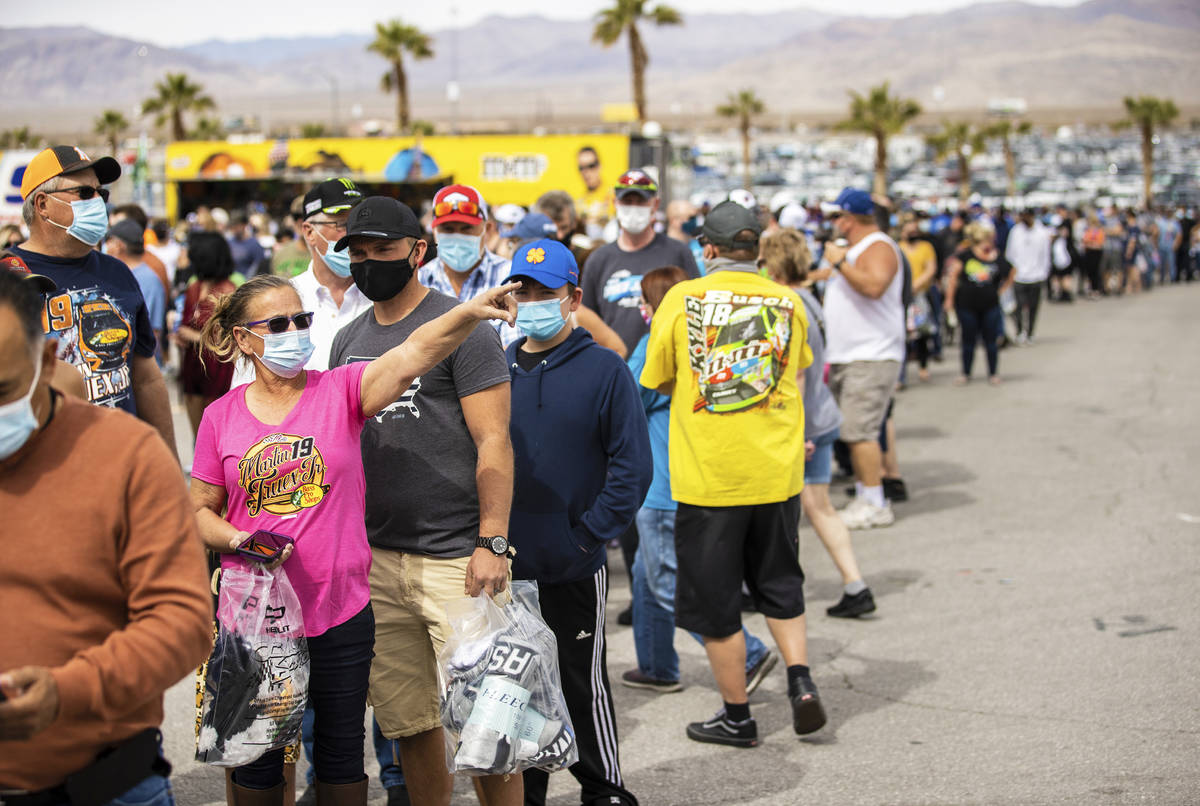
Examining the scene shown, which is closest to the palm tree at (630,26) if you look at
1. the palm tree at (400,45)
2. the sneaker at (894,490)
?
the palm tree at (400,45)

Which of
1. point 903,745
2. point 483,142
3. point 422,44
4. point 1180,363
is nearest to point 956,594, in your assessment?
point 903,745

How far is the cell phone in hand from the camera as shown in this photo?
310 centimetres

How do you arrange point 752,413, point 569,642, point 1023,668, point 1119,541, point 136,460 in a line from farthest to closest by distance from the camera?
point 1119,541
point 1023,668
point 752,413
point 569,642
point 136,460

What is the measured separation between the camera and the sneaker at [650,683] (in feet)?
17.9

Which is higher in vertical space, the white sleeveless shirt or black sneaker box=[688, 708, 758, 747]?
the white sleeveless shirt

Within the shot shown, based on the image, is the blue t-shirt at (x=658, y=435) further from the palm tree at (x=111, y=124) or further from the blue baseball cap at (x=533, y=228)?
the palm tree at (x=111, y=124)

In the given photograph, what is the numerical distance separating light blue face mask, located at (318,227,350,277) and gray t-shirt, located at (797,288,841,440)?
208 cm

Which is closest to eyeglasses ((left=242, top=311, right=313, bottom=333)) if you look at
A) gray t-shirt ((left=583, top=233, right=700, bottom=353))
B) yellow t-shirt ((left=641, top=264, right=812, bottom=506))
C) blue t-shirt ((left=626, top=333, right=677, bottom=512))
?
yellow t-shirt ((left=641, top=264, right=812, bottom=506))

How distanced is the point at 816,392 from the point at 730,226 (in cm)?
133

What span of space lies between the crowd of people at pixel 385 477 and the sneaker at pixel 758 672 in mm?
14

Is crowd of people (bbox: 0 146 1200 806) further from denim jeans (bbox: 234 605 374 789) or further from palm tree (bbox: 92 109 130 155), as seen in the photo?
palm tree (bbox: 92 109 130 155)

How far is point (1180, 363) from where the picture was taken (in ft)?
52.6

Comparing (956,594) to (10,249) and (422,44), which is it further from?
(422,44)

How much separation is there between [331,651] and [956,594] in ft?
14.5
